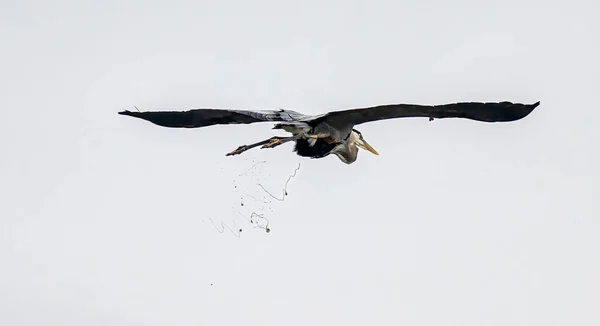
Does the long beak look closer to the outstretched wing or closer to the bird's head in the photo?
the bird's head

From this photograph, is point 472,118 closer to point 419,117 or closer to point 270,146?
point 419,117

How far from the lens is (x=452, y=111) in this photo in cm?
2800

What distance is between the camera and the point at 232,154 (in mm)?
29734

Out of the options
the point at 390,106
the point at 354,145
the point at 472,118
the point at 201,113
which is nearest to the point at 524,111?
the point at 472,118

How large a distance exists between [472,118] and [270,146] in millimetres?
5000

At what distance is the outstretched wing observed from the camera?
90.9 ft

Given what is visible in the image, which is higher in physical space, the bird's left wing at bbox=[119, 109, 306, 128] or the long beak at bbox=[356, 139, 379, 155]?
the bird's left wing at bbox=[119, 109, 306, 128]

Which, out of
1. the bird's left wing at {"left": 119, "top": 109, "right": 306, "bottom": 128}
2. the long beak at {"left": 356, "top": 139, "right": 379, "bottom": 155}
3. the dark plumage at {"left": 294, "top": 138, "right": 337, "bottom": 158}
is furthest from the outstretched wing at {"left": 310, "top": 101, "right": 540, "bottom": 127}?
the long beak at {"left": 356, "top": 139, "right": 379, "bottom": 155}

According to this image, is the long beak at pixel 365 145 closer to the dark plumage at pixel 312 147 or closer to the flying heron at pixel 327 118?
the flying heron at pixel 327 118

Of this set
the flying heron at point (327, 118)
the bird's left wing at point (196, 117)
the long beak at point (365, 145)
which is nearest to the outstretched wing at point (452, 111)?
the flying heron at point (327, 118)

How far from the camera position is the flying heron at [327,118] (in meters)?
28.0

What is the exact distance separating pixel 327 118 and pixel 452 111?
11.0 feet

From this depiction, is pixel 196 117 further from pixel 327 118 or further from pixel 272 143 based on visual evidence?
→ pixel 327 118

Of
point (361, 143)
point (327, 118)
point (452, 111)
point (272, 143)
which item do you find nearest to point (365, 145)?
point (361, 143)
